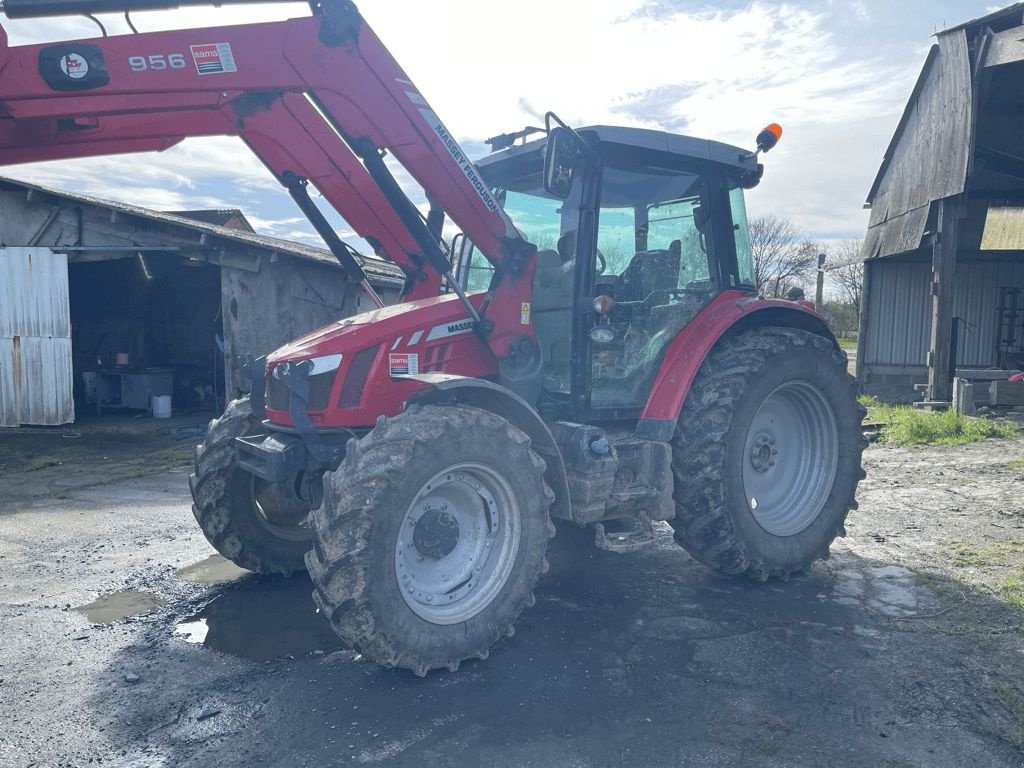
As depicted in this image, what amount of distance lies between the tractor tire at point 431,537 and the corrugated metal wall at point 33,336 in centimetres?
1144

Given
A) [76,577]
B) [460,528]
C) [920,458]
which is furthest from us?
[920,458]

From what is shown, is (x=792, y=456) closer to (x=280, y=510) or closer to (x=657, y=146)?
(x=657, y=146)

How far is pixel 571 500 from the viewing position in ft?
13.9

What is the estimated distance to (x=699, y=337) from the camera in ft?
15.4

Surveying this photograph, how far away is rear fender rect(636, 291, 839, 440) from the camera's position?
450 centimetres

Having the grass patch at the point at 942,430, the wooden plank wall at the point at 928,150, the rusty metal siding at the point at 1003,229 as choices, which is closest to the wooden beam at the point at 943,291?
the wooden plank wall at the point at 928,150

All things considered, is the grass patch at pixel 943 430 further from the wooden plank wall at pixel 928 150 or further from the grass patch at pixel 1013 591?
the grass patch at pixel 1013 591

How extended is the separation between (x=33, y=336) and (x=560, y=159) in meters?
11.9

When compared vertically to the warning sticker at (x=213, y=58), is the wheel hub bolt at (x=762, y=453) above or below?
below

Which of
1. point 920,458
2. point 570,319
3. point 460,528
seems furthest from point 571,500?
point 920,458

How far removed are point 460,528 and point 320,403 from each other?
97 cm

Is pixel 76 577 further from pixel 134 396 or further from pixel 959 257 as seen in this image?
pixel 959 257

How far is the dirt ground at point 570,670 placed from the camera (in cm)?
307

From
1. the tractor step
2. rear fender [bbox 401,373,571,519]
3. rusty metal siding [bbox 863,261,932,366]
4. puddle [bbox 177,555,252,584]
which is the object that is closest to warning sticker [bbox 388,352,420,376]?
rear fender [bbox 401,373,571,519]
